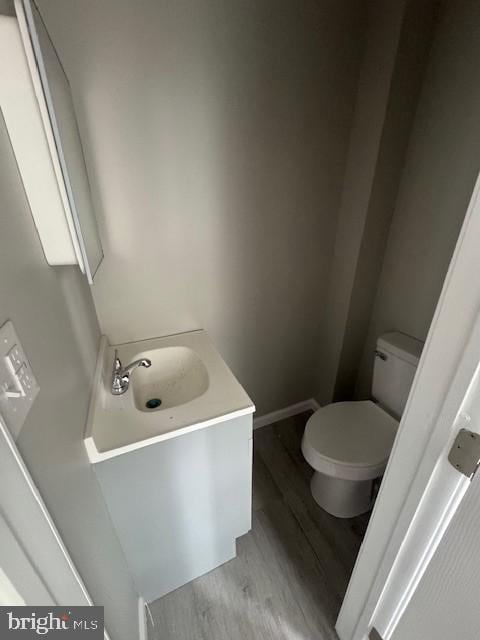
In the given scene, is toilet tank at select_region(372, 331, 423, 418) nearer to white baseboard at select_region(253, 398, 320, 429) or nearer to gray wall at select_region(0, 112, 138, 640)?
white baseboard at select_region(253, 398, 320, 429)

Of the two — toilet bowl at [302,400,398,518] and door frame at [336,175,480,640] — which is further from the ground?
door frame at [336,175,480,640]

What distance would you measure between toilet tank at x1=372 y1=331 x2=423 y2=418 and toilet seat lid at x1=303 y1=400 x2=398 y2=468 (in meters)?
0.07

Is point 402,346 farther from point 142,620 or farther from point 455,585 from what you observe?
point 142,620

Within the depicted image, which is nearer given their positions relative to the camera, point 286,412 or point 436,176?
point 436,176

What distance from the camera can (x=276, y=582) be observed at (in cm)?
127

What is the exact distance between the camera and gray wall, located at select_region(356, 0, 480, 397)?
3.61 ft

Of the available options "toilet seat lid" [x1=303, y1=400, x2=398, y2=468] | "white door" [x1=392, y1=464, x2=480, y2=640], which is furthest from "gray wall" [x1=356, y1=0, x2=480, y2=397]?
"white door" [x1=392, y1=464, x2=480, y2=640]

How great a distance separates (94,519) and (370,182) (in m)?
1.65

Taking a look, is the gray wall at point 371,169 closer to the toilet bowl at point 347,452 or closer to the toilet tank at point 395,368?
the toilet tank at point 395,368

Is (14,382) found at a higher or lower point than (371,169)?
lower

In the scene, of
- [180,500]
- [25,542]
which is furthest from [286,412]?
[25,542]

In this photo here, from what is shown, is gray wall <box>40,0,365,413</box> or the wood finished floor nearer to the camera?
gray wall <box>40,0,365,413</box>

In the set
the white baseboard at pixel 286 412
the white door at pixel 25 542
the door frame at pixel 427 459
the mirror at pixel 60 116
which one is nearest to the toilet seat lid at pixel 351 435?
the door frame at pixel 427 459

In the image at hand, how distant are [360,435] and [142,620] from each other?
1.17 m
